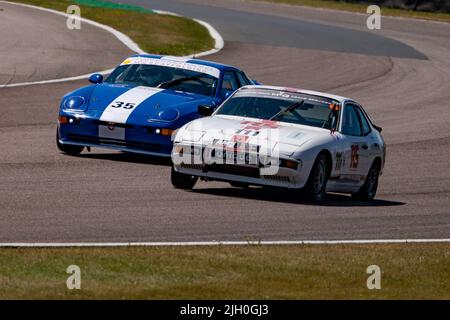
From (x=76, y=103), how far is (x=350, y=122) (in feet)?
11.4

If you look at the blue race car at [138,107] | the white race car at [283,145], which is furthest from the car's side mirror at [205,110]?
the blue race car at [138,107]

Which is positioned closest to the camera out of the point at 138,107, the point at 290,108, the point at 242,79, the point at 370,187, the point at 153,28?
the point at 290,108

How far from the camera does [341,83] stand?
1075 inches

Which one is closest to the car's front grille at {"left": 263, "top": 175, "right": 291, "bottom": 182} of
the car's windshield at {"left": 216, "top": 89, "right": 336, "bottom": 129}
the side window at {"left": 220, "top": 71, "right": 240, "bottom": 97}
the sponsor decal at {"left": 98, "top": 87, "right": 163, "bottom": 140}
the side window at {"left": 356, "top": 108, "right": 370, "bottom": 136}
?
the car's windshield at {"left": 216, "top": 89, "right": 336, "bottom": 129}

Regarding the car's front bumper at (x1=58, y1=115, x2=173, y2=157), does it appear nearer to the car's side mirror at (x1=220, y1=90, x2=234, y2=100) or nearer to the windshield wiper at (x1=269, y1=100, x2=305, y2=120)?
the car's side mirror at (x1=220, y1=90, x2=234, y2=100)

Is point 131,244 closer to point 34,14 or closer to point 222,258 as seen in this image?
point 222,258

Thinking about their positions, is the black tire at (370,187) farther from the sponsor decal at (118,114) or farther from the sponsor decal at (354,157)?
the sponsor decal at (118,114)

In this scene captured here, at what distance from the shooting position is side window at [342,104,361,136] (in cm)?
1468

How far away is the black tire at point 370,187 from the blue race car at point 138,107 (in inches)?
85.1

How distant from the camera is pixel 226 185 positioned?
14859mm

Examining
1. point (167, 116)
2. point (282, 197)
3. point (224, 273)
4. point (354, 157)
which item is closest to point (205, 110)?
point (167, 116)

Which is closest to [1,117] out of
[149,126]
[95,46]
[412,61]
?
[149,126]

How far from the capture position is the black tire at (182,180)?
1381cm

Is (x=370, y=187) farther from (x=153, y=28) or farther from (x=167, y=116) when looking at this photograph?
(x=153, y=28)
